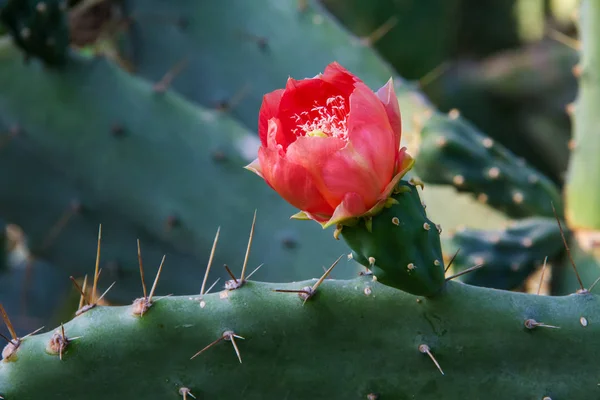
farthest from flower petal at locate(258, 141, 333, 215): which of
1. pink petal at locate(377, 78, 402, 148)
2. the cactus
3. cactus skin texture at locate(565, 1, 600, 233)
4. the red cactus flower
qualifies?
the cactus

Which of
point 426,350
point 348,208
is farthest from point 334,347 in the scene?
point 348,208

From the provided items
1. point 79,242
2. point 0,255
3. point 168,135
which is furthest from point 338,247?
point 0,255

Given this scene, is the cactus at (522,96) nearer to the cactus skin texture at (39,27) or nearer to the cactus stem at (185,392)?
the cactus skin texture at (39,27)

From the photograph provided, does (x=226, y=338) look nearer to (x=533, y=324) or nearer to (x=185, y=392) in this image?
(x=185, y=392)

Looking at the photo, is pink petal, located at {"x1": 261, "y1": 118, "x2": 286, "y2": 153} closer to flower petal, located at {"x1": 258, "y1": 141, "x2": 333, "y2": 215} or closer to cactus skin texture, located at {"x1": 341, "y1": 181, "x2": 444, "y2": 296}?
flower petal, located at {"x1": 258, "y1": 141, "x2": 333, "y2": 215}

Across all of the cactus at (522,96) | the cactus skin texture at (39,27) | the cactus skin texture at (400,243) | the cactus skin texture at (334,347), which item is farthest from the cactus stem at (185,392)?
the cactus at (522,96)

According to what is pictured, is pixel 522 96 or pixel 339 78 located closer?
pixel 339 78

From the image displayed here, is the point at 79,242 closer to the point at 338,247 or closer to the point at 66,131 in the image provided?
the point at 66,131
